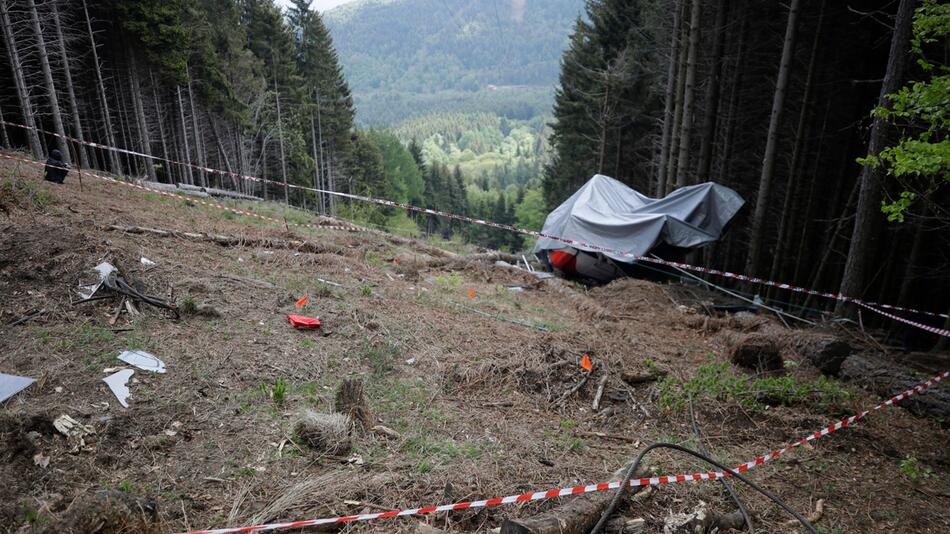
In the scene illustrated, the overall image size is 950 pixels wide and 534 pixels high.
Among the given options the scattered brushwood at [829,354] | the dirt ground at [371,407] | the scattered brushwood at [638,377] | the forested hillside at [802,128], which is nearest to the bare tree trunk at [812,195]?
the forested hillside at [802,128]

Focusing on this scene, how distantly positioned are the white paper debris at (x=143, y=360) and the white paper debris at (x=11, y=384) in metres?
0.64

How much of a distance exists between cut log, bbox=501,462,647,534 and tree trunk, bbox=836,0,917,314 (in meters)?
6.76

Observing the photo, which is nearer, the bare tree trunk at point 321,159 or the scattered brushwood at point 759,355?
the scattered brushwood at point 759,355

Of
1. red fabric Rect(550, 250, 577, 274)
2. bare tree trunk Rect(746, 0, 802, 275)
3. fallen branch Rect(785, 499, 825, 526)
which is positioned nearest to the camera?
fallen branch Rect(785, 499, 825, 526)

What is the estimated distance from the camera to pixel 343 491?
3.12 m

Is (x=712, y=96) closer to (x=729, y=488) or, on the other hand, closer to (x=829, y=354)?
(x=829, y=354)

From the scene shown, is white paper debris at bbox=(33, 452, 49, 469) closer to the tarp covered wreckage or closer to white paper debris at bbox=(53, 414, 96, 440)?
white paper debris at bbox=(53, 414, 96, 440)

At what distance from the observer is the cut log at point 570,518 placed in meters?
2.56

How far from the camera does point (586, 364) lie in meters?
5.56

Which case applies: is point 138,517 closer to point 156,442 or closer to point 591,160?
point 156,442

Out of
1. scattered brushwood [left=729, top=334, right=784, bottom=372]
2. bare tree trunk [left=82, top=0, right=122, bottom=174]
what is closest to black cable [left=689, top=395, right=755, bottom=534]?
scattered brushwood [left=729, top=334, right=784, bottom=372]

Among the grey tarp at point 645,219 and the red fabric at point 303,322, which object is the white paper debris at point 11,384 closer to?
the red fabric at point 303,322

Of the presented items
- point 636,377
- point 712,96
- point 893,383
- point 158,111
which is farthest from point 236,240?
point 158,111

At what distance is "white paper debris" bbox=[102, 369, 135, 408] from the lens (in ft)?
12.3
